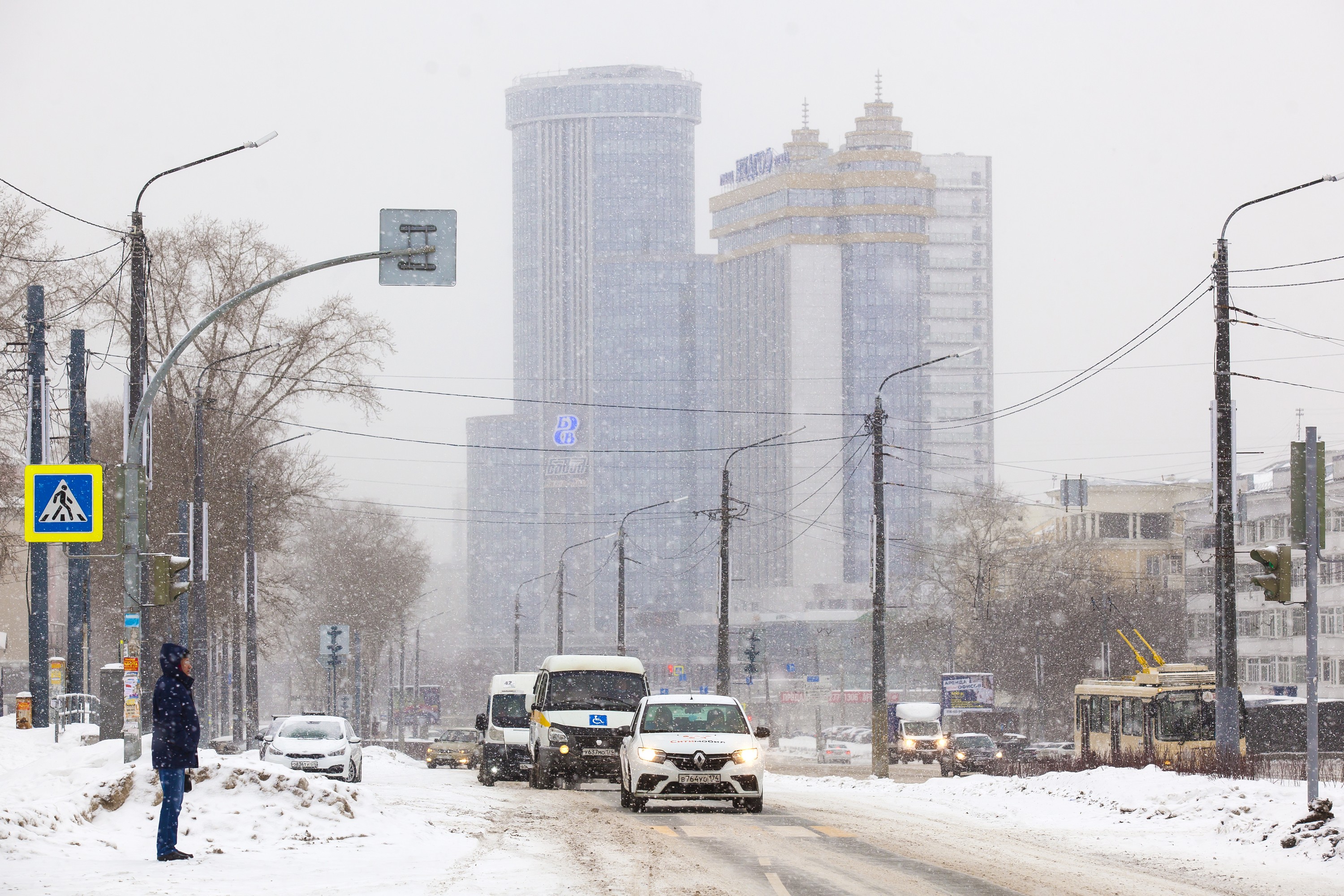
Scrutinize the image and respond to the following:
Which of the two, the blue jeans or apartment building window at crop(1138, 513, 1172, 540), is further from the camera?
apartment building window at crop(1138, 513, 1172, 540)

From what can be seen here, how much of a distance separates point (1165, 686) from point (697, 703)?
16.1 meters

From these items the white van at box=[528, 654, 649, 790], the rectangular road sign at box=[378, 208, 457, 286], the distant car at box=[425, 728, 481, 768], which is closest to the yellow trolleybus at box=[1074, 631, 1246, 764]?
the white van at box=[528, 654, 649, 790]

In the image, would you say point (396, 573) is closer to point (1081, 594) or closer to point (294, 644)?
point (294, 644)

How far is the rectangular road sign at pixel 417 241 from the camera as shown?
1958 centimetres

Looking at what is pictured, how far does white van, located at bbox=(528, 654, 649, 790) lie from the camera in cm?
2603

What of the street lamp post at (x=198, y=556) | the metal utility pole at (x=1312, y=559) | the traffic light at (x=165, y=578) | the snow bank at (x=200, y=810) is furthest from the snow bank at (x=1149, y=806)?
the street lamp post at (x=198, y=556)

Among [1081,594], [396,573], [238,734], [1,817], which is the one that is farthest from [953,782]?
[396,573]

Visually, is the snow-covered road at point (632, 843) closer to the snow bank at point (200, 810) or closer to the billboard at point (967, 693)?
the snow bank at point (200, 810)

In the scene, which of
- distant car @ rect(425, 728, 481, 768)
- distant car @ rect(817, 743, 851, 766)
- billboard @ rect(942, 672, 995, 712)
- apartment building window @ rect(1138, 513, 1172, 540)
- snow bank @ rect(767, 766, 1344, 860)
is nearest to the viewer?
snow bank @ rect(767, 766, 1344, 860)

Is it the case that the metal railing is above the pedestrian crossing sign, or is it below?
below

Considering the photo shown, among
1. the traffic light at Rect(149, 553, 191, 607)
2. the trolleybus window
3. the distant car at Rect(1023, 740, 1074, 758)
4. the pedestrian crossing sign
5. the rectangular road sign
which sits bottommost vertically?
the distant car at Rect(1023, 740, 1074, 758)

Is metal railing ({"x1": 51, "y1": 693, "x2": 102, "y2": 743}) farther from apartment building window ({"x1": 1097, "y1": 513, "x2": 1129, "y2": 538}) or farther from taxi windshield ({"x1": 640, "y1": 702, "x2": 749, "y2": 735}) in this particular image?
apartment building window ({"x1": 1097, "y1": 513, "x2": 1129, "y2": 538})

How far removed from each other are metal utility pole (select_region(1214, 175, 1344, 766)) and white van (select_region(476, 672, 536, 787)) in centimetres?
1315

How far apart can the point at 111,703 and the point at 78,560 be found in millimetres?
8530
